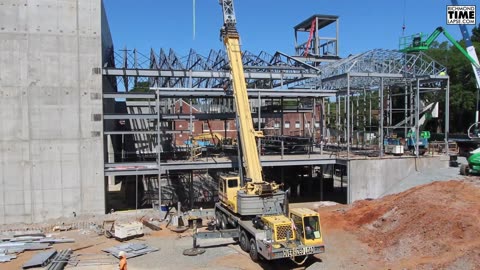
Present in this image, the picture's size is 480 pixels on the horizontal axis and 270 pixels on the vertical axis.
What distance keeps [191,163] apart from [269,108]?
41.4 ft

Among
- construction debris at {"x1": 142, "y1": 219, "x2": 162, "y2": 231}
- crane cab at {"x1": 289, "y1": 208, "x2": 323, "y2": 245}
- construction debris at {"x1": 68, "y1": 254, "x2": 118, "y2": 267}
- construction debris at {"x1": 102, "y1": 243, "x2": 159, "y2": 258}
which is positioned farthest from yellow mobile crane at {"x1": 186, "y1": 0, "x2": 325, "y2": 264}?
construction debris at {"x1": 68, "y1": 254, "x2": 118, "y2": 267}

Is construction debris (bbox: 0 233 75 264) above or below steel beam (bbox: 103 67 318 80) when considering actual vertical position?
below

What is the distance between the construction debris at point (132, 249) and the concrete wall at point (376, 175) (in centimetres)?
1411

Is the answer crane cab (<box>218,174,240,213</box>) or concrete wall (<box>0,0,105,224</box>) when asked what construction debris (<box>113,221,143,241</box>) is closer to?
crane cab (<box>218,174,240,213</box>)

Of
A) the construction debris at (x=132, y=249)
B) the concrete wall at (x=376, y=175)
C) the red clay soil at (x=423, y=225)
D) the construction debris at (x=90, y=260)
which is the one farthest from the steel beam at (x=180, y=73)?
the construction debris at (x=90, y=260)

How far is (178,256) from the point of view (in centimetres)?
Result: 1770

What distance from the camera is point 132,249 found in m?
18.4

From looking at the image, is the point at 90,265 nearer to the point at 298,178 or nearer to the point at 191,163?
the point at 191,163

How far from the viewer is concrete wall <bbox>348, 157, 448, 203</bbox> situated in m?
27.5

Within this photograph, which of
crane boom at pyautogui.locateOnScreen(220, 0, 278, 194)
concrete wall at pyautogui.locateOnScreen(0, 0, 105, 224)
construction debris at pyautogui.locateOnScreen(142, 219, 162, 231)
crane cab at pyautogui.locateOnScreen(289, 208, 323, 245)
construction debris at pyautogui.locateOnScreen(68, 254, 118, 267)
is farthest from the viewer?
concrete wall at pyautogui.locateOnScreen(0, 0, 105, 224)

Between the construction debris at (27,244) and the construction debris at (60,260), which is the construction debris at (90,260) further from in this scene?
the construction debris at (27,244)

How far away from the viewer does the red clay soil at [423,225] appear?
15617 millimetres

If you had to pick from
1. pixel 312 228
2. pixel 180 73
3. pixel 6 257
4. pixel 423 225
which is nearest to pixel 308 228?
pixel 312 228

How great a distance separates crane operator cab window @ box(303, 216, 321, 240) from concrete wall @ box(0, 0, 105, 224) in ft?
47.0
